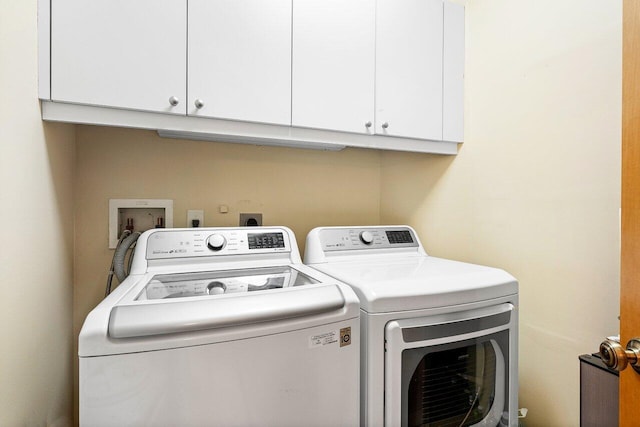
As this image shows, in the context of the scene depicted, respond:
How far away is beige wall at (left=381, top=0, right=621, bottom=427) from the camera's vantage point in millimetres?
1115

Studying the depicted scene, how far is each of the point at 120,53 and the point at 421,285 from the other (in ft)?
3.98

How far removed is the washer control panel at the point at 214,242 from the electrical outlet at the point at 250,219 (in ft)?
0.84

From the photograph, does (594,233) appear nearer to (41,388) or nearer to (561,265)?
(561,265)

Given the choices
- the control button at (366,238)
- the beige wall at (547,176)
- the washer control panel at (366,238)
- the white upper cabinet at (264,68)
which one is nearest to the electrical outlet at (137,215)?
the white upper cabinet at (264,68)

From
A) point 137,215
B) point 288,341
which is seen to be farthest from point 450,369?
point 137,215

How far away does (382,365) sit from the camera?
999 millimetres

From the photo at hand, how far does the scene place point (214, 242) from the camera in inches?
54.4

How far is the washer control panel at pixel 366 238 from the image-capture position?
5.16 ft

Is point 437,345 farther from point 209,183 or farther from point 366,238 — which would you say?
point 209,183

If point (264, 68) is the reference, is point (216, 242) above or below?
Answer: below

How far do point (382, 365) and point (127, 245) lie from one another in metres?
1.13

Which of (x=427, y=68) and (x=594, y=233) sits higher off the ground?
(x=427, y=68)

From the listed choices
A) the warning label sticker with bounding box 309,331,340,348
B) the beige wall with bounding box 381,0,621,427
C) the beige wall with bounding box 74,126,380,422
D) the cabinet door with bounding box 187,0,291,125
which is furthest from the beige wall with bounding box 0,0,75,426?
the beige wall with bounding box 381,0,621,427

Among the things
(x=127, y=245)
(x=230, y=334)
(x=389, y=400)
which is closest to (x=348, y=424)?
(x=389, y=400)
